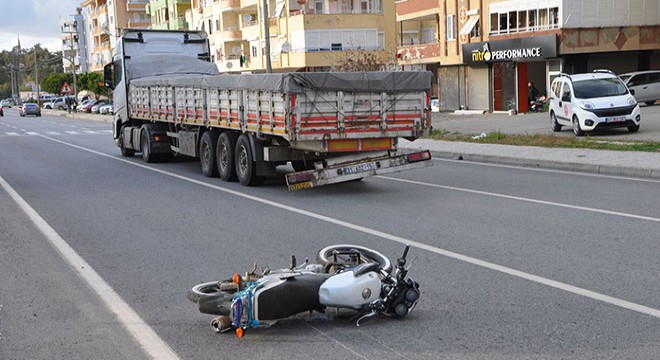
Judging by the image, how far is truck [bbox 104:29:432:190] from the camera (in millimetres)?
13664

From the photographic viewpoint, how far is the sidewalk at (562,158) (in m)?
Answer: 16.7

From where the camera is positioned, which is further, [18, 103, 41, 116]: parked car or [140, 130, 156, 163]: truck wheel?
[18, 103, 41, 116]: parked car

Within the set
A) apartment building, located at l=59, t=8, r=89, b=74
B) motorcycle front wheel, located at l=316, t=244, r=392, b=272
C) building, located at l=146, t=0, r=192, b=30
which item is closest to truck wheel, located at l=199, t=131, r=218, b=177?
motorcycle front wheel, located at l=316, t=244, r=392, b=272

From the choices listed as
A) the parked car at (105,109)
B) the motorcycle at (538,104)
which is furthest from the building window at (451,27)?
the parked car at (105,109)

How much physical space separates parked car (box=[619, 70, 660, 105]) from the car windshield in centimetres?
1241

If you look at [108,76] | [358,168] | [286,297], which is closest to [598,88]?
[358,168]

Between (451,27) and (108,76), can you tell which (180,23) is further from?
(108,76)

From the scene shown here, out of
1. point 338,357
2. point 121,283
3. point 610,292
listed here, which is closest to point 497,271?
point 610,292

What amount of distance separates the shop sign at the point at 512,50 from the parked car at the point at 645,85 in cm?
395

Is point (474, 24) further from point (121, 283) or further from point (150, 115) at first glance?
point (121, 283)

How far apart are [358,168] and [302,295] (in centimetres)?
779

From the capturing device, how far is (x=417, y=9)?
5212 cm

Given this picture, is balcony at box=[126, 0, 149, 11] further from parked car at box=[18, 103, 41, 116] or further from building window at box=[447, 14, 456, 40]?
building window at box=[447, 14, 456, 40]

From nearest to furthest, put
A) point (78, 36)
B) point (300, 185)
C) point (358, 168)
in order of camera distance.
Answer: point (300, 185)
point (358, 168)
point (78, 36)
